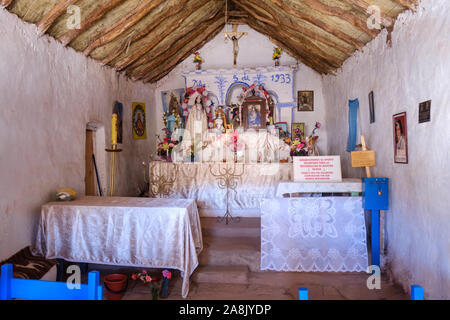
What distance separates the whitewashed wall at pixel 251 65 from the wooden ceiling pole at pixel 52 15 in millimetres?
4667

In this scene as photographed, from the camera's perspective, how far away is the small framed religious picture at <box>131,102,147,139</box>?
6.95 metres

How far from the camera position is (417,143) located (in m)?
3.08

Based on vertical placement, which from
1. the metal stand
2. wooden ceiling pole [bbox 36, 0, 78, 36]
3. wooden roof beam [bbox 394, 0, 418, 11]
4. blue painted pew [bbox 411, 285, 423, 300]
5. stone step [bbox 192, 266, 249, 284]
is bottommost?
stone step [bbox 192, 266, 249, 284]

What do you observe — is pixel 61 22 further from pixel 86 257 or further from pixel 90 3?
pixel 86 257

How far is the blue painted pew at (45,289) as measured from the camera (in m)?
1.28

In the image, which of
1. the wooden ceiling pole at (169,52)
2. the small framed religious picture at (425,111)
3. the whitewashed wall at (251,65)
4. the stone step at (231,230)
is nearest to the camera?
the small framed religious picture at (425,111)

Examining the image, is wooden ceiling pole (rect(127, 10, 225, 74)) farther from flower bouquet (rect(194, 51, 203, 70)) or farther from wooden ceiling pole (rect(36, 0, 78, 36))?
wooden ceiling pole (rect(36, 0, 78, 36))

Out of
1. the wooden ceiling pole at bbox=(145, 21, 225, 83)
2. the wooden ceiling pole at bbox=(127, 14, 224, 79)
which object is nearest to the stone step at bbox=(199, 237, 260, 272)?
the wooden ceiling pole at bbox=(127, 14, 224, 79)

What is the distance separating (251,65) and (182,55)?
6.15ft

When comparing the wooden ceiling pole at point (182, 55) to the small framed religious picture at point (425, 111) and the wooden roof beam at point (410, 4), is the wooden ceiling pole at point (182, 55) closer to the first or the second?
the wooden roof beam at point (410, 4)

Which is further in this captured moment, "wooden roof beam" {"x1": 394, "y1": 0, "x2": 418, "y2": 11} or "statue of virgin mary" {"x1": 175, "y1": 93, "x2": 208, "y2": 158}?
"statue of virgin mary" {"x1": 175, "y1": 93, "x2": 208, "y2": 158}

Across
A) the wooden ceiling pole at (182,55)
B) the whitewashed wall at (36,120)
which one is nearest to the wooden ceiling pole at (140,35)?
the whitewashed wall at (36,120)

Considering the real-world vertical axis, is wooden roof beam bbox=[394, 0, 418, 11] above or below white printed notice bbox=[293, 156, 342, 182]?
above

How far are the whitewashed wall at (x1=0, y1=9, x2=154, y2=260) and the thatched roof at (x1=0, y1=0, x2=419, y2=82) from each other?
0.86 ft
